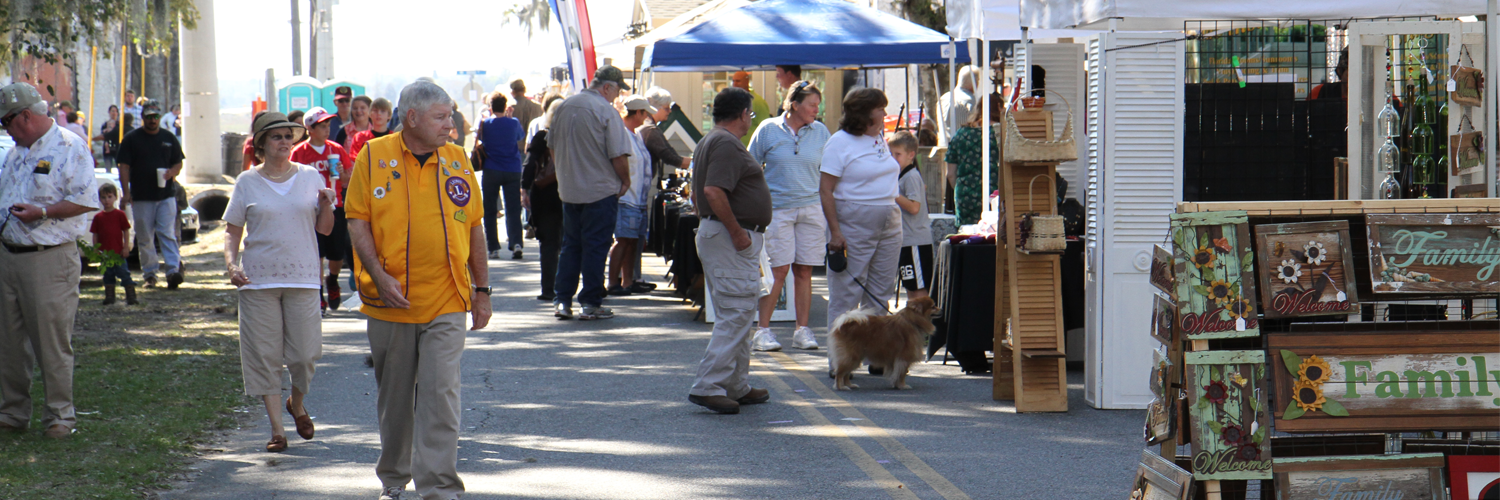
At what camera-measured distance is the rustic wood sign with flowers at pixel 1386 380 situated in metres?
3.82

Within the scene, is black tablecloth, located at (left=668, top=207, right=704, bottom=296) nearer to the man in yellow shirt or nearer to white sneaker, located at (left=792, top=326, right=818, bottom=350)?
white sneaker, located at (left=792, top=326, right=818, bottom=350)

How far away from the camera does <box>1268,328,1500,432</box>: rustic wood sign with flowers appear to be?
→ 3.82 m

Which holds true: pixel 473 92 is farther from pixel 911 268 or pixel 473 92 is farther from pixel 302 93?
pixel 911 268

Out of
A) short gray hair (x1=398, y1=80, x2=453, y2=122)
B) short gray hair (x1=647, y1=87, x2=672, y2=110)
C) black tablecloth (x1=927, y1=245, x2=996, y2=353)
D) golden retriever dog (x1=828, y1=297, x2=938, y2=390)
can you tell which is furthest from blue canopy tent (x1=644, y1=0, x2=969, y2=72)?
short gray hair (x1=398, y1=80, x2=453, y2=122)

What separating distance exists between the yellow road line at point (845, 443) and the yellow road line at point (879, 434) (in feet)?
0.41

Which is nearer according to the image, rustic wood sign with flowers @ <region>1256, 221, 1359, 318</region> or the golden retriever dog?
rustic wood sign with flowers @ <region>1256, 221, 1359, 318</region>

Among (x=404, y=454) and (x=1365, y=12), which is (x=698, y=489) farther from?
(x=1365, y=12)

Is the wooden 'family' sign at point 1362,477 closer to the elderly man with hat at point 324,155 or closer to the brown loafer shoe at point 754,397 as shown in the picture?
the brown loafer shoe at point 754,397

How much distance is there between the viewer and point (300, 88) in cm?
4134

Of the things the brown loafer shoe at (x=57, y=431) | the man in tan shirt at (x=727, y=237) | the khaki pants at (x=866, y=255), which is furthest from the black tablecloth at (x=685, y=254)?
the brown loafer shoe at (x=57, y=431)

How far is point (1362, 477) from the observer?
12.6 feet

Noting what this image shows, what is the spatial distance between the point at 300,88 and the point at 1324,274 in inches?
1620

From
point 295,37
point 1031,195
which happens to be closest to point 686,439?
point 1031,195

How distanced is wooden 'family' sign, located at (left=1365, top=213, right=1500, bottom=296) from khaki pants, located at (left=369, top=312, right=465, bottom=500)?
10.6ft
